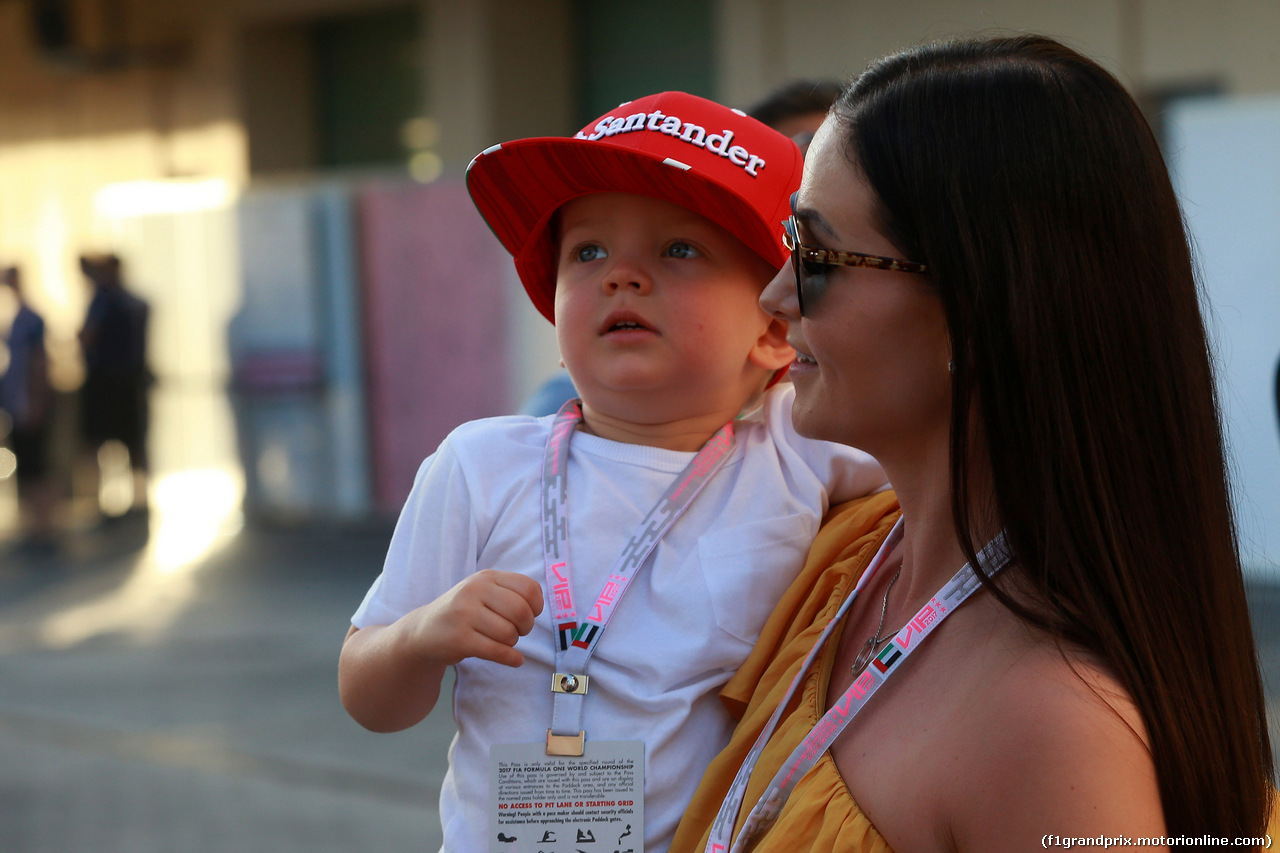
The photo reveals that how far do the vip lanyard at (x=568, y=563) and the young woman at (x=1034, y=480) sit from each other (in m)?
0.32

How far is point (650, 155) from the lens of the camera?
1.83 metres

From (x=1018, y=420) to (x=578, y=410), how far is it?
910 mm

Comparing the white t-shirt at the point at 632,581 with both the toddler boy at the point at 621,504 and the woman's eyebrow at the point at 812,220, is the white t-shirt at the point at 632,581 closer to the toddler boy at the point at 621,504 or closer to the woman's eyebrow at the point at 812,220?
the toddler boy at the point at 621,504

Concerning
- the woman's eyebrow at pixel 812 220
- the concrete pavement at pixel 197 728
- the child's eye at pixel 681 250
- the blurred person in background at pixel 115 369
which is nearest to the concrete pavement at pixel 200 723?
the concrete pavement at pixel 197 728

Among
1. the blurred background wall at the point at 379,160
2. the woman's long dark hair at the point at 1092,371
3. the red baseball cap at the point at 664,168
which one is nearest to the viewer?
the woman's long dark hair at the point at 1092,371

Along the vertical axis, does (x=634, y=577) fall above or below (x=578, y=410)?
below

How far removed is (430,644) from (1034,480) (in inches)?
31.4

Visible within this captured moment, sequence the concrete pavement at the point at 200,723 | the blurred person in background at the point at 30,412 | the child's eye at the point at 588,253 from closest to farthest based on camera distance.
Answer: the child's eye at the point at 588,253, the concrete pavement at the point at 200,723, the blurred person in background at the point at 30,412

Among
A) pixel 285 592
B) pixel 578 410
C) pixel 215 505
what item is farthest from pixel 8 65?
pixel 578 410

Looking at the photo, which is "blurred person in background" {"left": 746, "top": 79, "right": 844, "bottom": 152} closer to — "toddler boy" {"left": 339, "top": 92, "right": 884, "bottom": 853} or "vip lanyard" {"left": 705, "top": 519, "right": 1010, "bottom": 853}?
→ "toddler boy" {"left": 339, "top": 92, "right": 884, "bottom": 853}

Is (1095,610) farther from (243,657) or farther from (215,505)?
(215,505)

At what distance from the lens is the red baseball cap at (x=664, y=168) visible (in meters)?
1.86

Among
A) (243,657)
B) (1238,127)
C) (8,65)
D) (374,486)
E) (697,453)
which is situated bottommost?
(243,657)

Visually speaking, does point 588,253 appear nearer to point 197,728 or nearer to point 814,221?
point 814,221
